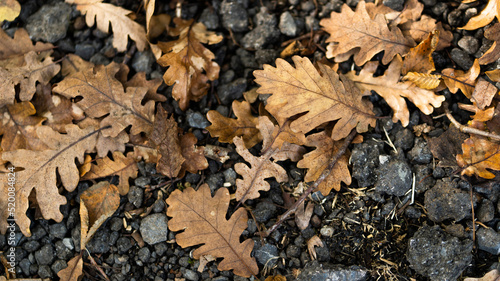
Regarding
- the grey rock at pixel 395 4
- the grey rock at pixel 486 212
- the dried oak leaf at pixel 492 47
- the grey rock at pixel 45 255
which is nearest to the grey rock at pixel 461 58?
the dried oak leaf at pixel 492 47

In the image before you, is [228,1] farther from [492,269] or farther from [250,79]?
[492,269]

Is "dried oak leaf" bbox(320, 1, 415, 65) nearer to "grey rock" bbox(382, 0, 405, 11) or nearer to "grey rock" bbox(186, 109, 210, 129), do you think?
"grey rock" bbox(382, 0, 405, 11)

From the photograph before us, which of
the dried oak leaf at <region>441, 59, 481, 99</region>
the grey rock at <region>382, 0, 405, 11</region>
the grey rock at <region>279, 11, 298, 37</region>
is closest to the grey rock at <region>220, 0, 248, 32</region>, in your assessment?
the grey rock at <region>279, 11, 298, 37</region>

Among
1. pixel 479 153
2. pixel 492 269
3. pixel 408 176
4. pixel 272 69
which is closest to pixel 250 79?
pixel 272 69

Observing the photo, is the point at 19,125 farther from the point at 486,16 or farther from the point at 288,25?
the point at 486,16

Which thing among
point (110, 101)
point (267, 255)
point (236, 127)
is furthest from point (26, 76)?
point (267, 255)

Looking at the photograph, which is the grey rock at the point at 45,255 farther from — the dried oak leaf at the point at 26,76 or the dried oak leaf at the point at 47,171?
the dried oak leaf at the point at 26,76
